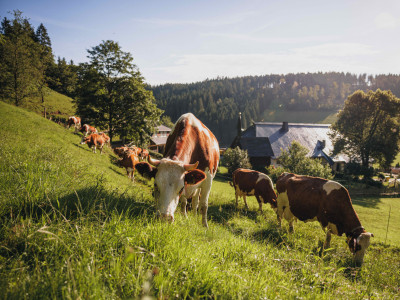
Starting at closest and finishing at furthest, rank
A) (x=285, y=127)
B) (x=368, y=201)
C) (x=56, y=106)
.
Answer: (x=368, y=201) → (x=56, y=106) → (x=285, y=127)

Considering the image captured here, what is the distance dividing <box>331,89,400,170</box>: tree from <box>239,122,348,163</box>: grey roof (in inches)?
401

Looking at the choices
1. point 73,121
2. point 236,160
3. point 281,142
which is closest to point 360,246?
point 73,121

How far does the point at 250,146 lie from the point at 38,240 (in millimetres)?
45981

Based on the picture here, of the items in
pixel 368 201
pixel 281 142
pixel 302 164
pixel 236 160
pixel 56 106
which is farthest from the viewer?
pixel 281 142

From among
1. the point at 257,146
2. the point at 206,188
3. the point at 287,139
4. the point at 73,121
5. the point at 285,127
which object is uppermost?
the point at 285,127

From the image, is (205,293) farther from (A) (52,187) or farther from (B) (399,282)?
(B) (399,282)

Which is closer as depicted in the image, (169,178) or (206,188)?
(169,178)

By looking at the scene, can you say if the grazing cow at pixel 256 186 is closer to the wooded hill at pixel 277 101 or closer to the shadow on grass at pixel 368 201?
the shadow on grass at pixel 368 201

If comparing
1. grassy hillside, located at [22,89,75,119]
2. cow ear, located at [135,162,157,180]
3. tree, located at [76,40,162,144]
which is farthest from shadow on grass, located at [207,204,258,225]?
grassy hillside, located at [22,89,75,119]

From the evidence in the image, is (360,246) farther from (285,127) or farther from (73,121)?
(285,127)

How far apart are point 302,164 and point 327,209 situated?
23.6 metres

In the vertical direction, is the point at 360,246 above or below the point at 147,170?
below

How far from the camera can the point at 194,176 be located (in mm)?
4406

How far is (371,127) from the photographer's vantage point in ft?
115
